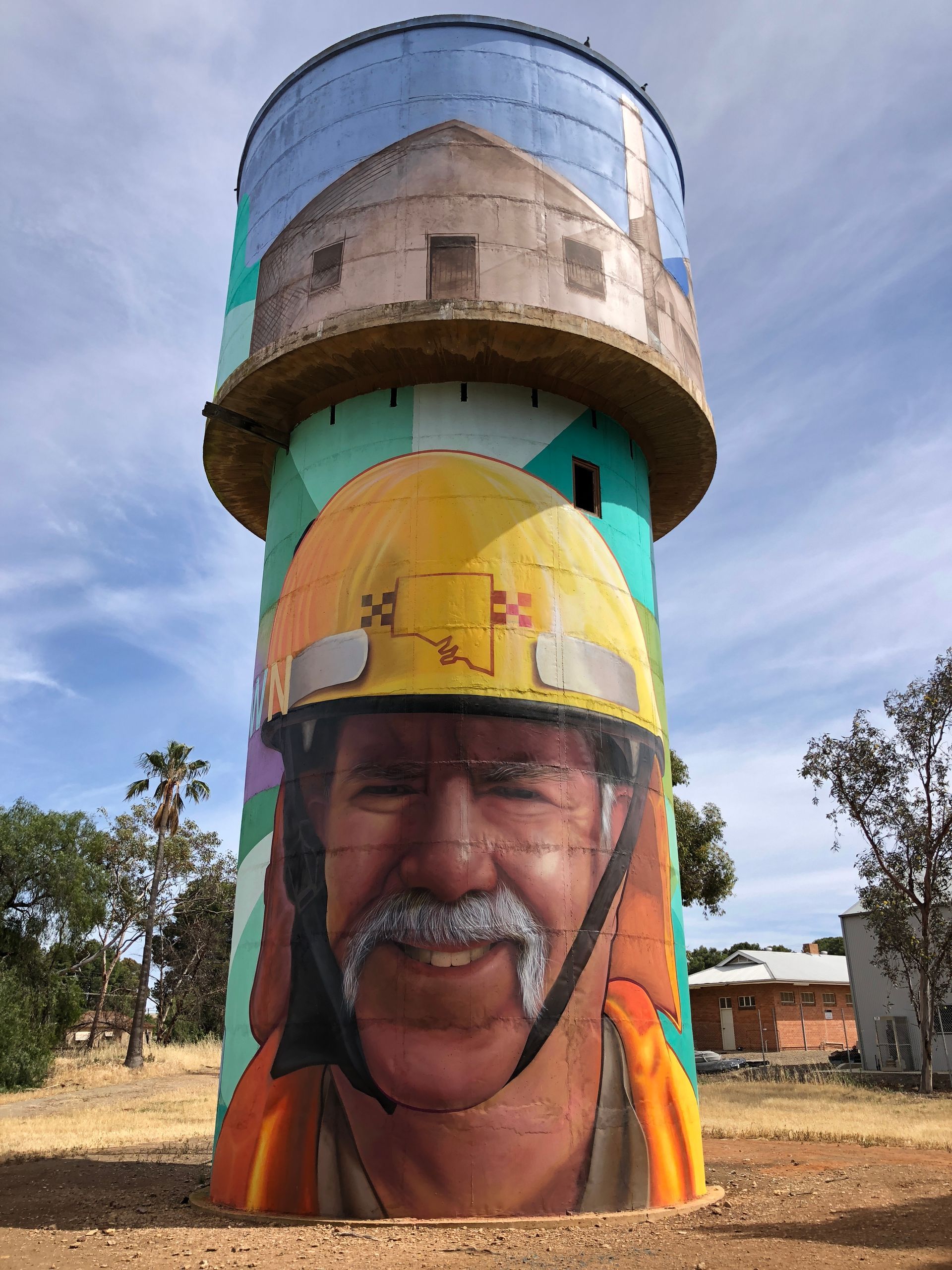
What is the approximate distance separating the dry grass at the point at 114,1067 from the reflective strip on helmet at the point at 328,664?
2673 centimetres

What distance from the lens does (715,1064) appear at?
43.8 m

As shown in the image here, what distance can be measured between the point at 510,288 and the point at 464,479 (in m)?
3.19

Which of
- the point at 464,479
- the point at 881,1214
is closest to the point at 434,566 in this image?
the point at 464,479

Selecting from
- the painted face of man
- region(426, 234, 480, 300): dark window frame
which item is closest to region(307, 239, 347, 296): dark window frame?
region(426, 234, 480, 300): dark window frame

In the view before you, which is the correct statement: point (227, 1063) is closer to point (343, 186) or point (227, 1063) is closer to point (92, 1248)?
point (92, 1248)

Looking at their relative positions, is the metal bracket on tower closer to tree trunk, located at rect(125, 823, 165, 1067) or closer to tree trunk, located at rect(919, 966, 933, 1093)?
tree trunk, located at rect(919, 966, 933, 1093)

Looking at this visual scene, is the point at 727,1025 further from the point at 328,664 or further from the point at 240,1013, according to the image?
the point at 328,664

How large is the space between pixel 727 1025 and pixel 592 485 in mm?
50326

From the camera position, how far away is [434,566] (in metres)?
14.6

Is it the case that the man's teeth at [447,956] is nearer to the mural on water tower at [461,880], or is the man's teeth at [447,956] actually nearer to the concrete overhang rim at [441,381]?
the mural on water tower at [461,880]

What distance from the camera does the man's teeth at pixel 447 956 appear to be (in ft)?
42.1

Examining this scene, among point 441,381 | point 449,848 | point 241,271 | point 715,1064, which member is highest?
point 241,271

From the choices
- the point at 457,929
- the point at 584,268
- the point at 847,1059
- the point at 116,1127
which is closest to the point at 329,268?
the point at 584,268

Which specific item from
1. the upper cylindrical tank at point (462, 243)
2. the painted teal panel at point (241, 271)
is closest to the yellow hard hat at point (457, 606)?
the upper cylindrical tank at point (462, 243)
